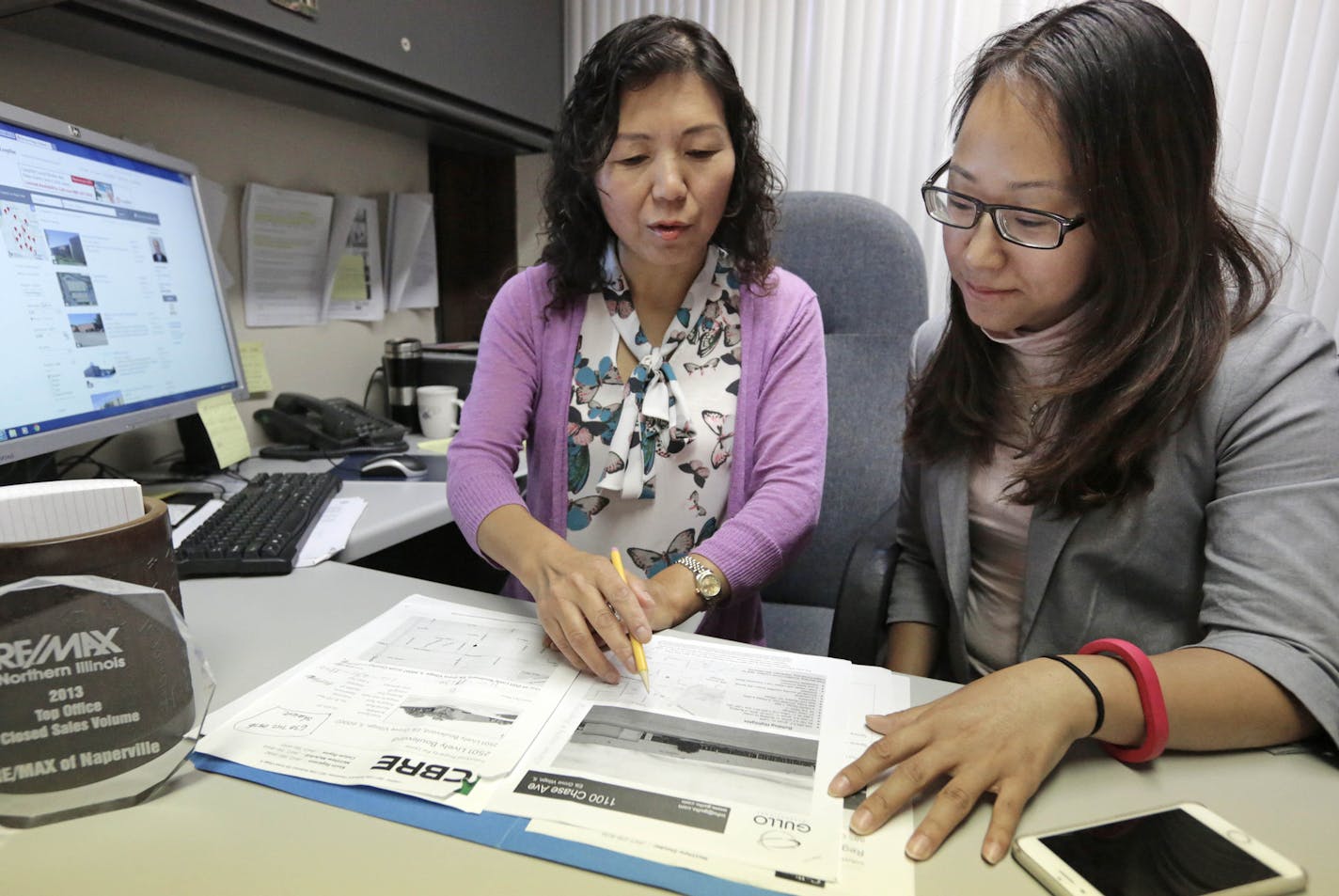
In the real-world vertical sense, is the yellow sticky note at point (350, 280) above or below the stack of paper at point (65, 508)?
above

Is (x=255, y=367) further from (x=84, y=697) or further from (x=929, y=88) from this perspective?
(x=929, y=88)

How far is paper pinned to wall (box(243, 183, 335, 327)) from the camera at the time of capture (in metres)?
1.51

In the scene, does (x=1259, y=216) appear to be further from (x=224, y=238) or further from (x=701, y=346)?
(x=224, y=238)

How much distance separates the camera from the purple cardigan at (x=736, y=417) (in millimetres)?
968

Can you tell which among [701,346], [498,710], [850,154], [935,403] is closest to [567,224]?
[701,346]

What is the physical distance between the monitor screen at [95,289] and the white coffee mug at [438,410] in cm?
44

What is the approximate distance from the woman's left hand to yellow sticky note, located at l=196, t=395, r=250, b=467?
3.72ft

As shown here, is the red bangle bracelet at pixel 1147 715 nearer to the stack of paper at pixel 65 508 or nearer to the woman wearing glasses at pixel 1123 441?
the woman wearing glasses at pixel 1123 441

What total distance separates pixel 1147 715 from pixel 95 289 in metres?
1.28

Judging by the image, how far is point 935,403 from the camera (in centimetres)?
96

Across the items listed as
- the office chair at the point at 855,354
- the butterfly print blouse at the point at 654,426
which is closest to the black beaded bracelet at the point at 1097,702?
the butterfly print blouse at the point at 654,426

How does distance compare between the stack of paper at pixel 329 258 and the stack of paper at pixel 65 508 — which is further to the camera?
the stack of paper at pixel 329 258

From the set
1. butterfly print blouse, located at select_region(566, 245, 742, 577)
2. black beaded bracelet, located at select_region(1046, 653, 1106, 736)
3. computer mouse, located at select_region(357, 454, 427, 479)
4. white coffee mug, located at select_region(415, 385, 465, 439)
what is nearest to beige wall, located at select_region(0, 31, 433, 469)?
white coffee mug, located at select_region(415, 385, 465, 439)

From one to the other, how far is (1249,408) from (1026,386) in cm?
22
